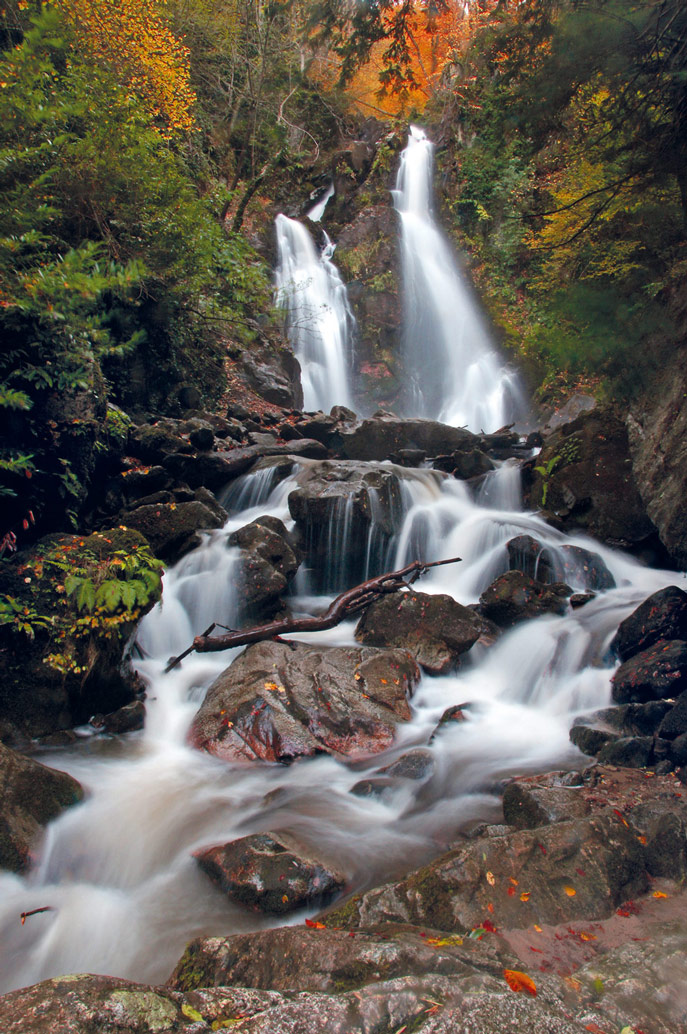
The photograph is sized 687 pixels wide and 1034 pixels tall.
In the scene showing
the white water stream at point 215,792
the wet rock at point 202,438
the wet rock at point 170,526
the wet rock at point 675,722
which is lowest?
the white water stream at point 215,792

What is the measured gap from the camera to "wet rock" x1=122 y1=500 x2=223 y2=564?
8.23 m

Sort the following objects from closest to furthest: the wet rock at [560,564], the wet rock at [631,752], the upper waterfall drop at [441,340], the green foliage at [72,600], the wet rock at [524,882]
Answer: the wet rock at [524,882] < the wet rock at [631,752] < the green foliage at [72,600] < the wet rock at [560,564] < the upper waterfall drop at [441,340]

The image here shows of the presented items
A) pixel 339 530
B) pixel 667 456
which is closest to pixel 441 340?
pixel 339 530

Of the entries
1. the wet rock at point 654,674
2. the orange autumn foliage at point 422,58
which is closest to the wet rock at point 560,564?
the wet rock at point 654,674

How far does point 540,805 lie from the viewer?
12.3 ft

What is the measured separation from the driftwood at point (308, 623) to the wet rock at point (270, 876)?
9.63ft

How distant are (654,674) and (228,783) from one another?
3.90 meters

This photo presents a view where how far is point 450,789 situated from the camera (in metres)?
4.78

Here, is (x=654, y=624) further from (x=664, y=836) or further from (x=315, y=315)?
(x=315, y=315)

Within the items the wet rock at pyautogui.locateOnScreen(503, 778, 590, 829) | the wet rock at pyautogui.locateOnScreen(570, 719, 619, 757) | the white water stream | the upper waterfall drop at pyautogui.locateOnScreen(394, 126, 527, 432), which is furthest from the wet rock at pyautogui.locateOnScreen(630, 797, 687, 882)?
the upper waterfall drop at pyautogui.locateOnScreen(394, 126, 527, 432)

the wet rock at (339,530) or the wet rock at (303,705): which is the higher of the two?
the wet rock at (339,530)

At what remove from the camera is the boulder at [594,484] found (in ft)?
29.5

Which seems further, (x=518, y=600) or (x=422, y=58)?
(x=422, y=58)

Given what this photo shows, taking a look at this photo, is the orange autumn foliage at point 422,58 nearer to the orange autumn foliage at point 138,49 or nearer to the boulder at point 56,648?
the orange autumn foliage at point 138,49
